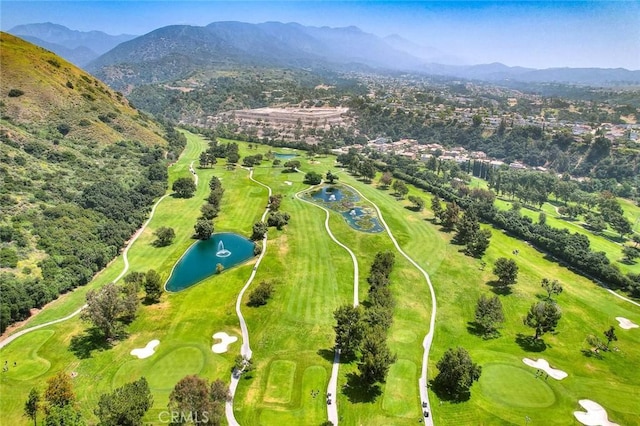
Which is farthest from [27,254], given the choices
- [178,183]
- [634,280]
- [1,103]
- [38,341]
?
[634,280]

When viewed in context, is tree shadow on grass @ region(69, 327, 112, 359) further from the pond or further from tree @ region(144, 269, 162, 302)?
the pond

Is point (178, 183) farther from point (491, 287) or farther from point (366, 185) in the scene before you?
point (491, 287)

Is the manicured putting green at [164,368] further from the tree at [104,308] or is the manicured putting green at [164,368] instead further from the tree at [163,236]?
the tree at [163,236]

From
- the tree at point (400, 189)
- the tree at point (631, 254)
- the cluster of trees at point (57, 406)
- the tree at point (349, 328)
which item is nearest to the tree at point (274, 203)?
the tree at point (400, 189)

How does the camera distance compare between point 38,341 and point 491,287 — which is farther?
point 491,287

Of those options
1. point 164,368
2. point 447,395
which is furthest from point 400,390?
point 164,368
